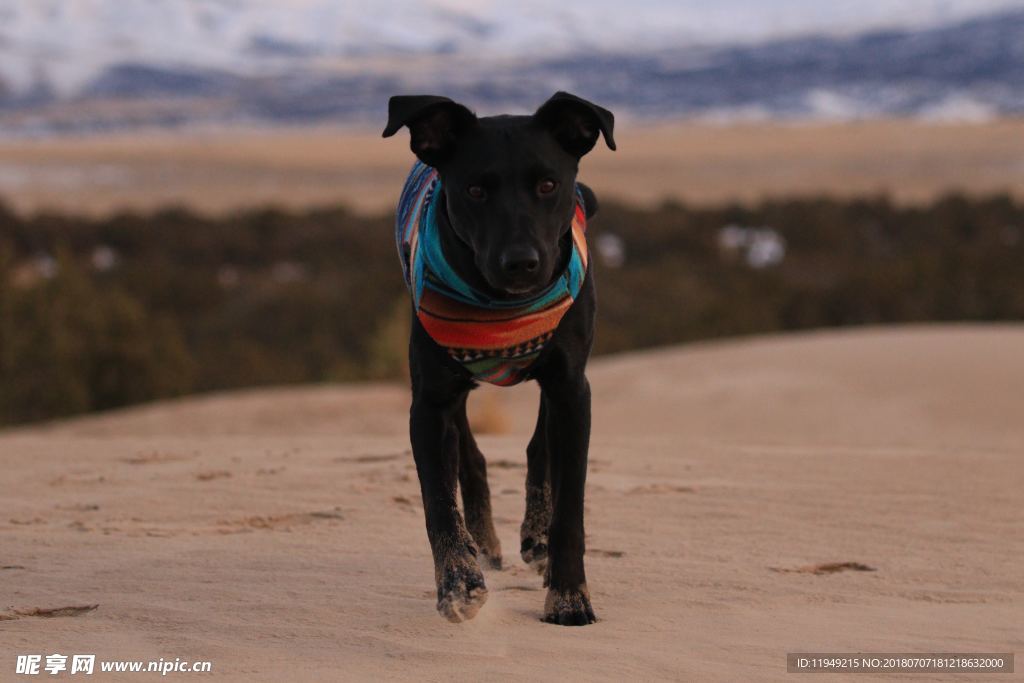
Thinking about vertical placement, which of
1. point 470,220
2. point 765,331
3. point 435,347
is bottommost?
point 765,331

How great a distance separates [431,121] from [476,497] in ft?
5.51

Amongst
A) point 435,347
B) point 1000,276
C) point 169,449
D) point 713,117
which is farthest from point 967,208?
point 713,117

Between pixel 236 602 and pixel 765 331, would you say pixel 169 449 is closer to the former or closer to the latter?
pixel 236 602

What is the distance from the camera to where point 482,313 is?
539 cm

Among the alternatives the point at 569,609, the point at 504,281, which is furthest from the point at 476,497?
the point at 504,281

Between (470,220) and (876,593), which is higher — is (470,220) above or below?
above

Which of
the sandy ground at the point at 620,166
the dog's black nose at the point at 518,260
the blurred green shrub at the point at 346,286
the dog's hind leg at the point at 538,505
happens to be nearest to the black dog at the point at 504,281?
the dog's black nose at the point at 518,260

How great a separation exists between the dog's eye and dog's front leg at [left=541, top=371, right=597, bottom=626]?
27.4 inches

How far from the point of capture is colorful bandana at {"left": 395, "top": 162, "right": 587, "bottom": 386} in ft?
17.6

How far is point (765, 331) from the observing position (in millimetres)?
24891

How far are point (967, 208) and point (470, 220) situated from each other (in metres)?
42.0

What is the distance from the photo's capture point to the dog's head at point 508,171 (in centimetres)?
511

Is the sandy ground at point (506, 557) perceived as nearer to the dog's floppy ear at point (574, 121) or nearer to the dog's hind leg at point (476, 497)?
the dog's hind leg at point (476, 497)

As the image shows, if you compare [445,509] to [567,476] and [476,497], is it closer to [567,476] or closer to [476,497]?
[567,476]
